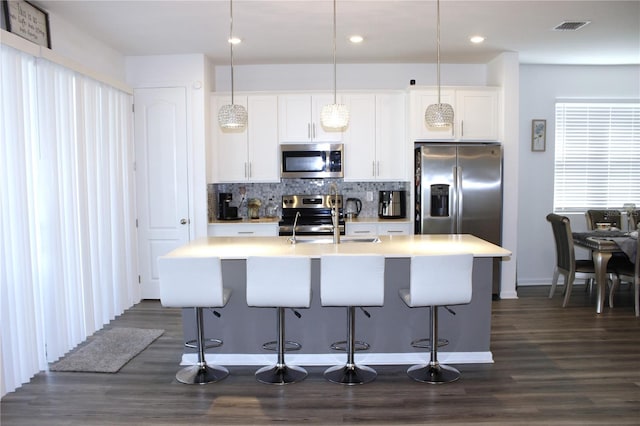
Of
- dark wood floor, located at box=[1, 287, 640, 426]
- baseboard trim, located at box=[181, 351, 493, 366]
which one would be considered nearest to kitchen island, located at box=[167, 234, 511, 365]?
baseboard trim, located at box=[181, 351, 493, 366]

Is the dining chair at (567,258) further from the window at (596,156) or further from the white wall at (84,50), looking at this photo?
the white wall at (84,50)

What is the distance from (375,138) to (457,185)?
112 cm

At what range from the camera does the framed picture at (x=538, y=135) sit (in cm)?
670

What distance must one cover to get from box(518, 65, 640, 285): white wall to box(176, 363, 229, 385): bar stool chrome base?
4.54 meters

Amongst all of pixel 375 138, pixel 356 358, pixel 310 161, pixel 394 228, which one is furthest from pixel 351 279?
pixel 375 138

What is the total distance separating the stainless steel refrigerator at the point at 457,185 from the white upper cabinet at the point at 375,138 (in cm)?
41

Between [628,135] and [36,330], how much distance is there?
23.3ft

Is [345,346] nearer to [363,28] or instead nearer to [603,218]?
[363,28]

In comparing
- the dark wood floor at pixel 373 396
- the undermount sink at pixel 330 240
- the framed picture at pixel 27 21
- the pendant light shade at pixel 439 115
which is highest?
the framed picture at pixel 27 21

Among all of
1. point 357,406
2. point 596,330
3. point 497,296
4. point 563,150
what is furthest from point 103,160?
point 563,150

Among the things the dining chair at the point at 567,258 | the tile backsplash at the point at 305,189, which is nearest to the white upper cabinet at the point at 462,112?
the tile backsplash at the point at 305,189

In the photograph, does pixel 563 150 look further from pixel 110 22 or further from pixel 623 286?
pixel 110 22

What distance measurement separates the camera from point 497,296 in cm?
604

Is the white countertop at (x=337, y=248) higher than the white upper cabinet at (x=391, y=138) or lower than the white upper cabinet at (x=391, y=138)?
lower
